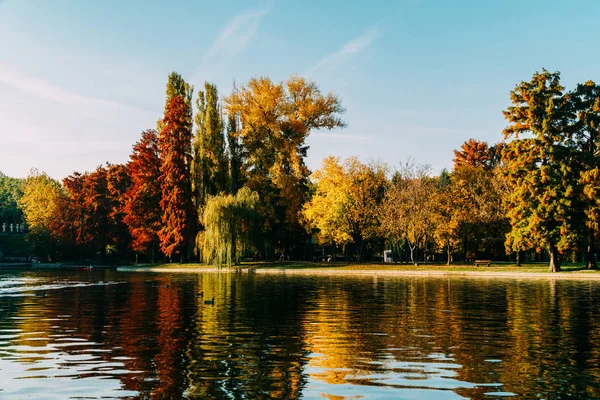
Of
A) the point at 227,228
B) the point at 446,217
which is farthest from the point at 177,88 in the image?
the point at 446,217

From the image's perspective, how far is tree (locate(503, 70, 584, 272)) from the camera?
58.8 m

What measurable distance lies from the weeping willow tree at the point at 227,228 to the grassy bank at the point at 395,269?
200 centimetres

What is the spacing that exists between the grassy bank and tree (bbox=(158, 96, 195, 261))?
12.3 ft

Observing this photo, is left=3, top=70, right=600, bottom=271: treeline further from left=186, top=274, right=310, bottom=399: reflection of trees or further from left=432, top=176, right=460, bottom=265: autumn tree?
left=186, top=274, right=310, bottom=399: reflection of trees

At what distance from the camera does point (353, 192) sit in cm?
7962

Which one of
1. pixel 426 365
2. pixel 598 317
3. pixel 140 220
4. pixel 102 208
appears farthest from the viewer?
pixel 102 208

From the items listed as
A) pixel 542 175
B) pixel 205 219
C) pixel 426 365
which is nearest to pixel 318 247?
pixel 205 219

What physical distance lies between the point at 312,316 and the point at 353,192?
55.0m

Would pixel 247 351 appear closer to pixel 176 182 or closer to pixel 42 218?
pixel 176 182

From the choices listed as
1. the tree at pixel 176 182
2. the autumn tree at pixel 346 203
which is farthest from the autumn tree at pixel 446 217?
the tree at pixel 176 182

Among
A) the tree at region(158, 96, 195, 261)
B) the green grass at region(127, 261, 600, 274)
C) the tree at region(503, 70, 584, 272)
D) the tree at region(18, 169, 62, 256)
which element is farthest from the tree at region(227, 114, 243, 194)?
the tree at region(18, 169, 62, 256)

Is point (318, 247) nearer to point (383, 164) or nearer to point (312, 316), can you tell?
point (383, 164)

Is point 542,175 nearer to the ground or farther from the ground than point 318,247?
farther from the ground

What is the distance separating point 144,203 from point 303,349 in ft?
242
